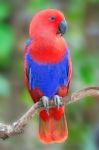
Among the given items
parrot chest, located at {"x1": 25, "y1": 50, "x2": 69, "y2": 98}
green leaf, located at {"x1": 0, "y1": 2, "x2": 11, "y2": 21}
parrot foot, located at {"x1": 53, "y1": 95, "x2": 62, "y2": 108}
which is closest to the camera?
parrot foot, located at {"x1": 53, "y1": 95, "x2": 62, "y2": 108}

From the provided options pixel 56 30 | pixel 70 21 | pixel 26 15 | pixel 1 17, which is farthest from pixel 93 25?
pixel 56 30

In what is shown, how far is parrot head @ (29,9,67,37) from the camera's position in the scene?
2686mm

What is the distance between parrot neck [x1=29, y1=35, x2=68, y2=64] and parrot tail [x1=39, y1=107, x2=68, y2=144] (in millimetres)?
260

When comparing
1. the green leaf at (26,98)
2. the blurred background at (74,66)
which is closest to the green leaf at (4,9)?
the blurred background at (74,66)

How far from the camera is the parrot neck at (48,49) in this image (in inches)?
105

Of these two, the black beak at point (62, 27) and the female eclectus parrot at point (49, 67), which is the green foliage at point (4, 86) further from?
the black beak at point (62, 27)

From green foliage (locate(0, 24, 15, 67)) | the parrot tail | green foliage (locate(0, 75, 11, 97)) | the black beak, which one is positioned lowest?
green foliage (locate(0, 75, 11, 97))

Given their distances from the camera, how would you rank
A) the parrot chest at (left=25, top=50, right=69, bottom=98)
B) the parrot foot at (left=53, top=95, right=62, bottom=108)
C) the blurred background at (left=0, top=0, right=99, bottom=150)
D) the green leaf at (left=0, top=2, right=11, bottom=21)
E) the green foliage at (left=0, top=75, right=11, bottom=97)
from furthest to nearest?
the blurred background at (left=0, top=0, right=99, bottom=150)
the green leaf at (left=0, top=2, right=11, bottom=21)
the green foliage at (left=0, top=75, right=11, bottom=97)
the parrot chest at (left=25, top=50, right=69, bottom=98)
the parrot foot at (left=53, top=95, right=62, bottom=108)

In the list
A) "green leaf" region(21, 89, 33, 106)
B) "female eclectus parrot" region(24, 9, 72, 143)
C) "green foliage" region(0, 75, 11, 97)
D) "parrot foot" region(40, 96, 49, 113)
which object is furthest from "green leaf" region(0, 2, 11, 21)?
"parrot foot" region(40, 96, 49, 113)

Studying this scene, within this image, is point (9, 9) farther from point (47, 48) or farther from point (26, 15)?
point (47, 48)

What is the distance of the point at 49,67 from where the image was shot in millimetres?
2775

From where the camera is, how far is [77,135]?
13.3 ft

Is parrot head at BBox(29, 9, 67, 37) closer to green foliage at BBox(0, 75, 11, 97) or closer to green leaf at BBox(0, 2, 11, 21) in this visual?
green foliage at BBox(0, 75, 11, 97)

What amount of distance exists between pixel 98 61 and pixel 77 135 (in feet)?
1.72
